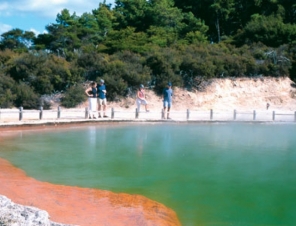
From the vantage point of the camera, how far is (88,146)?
50.1 ft

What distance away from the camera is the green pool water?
893 cm

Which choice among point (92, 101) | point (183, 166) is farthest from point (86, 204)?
point (92, 101)

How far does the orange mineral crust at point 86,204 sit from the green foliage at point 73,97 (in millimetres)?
16021

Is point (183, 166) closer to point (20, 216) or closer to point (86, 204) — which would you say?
point (86, 204)

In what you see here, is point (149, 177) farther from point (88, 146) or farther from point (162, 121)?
point (162, 121)

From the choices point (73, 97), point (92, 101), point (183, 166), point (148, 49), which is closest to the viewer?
point (183, 166)

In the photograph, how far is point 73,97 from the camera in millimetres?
26625

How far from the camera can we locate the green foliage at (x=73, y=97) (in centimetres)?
2631

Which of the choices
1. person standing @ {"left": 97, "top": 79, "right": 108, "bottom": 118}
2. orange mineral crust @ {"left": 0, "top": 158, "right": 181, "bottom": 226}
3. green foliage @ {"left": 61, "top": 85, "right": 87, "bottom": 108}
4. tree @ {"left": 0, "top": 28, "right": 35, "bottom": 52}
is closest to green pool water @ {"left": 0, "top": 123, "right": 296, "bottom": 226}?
orange mineral crust @ {"left": 0, "top": 158, "right": 181, "bottom": 226}

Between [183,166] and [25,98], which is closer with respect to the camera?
[183,166]

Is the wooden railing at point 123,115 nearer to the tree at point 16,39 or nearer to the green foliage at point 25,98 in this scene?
the green foliage at point 25,98

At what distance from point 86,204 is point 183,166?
4.17 meters

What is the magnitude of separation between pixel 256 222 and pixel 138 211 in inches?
78.3

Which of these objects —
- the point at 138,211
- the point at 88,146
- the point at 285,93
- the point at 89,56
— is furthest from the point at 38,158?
the point at 285,93
